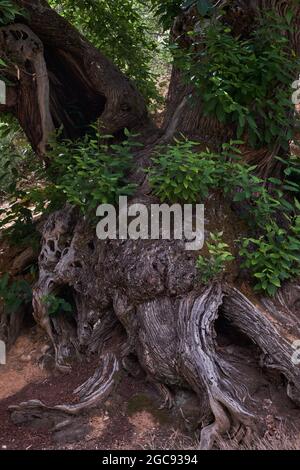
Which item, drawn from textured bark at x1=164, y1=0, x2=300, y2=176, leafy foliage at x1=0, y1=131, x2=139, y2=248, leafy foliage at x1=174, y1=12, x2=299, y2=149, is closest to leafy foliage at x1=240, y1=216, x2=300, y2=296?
textured bark at x1=164, y1=0, x2=300, y2=176

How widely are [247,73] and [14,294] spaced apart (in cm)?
298

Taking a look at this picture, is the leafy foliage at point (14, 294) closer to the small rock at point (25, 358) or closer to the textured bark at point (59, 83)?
the small rock at point (25, 358)

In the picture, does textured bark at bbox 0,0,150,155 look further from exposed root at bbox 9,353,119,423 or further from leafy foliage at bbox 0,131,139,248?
exposed root at bbox 9,353,119,423

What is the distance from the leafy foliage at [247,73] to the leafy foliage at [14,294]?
8.01ft

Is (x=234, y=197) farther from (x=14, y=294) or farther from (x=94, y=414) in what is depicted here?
(x=14, y=294)

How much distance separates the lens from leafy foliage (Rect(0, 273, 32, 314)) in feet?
16.4

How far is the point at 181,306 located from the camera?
399 cm

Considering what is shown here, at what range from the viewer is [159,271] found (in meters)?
4.07

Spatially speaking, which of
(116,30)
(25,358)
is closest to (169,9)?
(116,30)

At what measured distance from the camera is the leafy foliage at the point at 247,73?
4.32 meters

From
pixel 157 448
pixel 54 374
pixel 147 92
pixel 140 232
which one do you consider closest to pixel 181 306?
pixel 140 232

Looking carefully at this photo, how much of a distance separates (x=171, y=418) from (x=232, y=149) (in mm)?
2293

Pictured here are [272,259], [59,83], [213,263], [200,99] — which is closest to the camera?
[213,263]

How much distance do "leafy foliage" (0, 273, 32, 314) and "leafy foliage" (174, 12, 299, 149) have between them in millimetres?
2443
